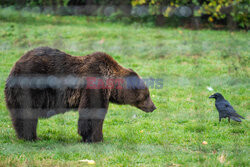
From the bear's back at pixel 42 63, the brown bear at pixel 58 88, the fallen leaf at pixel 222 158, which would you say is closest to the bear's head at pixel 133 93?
the brown bear at pixel 58 88

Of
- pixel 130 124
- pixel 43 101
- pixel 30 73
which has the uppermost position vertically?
pixel 30 73

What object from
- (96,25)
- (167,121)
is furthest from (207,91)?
(96,25)

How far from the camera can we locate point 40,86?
4.57 metres

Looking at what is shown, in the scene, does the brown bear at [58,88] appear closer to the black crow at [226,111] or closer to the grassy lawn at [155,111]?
the grassy lawn at [155,111]

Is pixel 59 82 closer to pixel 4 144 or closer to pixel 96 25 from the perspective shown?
pixel 4 144

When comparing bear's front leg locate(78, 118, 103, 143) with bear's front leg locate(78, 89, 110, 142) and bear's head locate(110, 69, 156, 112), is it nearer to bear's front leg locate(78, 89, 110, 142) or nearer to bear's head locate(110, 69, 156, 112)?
bear's front leg locate(78, 89, 110, 142)

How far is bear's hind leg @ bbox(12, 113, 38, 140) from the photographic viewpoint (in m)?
4.60

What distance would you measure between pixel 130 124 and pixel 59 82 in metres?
1.65

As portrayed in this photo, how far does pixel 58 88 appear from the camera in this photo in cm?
470

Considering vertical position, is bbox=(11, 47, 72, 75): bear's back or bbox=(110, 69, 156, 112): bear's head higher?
bbox=(11, 47, 72, 75): bear's back

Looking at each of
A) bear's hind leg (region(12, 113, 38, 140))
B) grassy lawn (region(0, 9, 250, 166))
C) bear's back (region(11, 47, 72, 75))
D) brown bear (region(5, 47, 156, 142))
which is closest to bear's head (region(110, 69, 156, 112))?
brown bear (region(5, 47, 156, 142))

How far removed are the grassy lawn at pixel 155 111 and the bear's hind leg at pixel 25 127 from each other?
13 centimetres

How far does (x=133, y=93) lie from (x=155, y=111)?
4.32 ft

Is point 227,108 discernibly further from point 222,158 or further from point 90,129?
point 90,129
